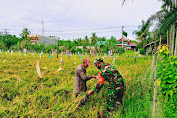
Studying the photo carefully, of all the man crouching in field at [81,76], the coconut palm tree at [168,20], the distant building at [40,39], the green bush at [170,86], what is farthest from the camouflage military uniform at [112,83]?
the distant building at [40,39]

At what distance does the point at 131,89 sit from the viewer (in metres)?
3.24

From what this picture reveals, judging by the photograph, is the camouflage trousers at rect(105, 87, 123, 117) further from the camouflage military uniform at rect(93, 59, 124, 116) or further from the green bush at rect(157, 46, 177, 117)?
the green bush at rect(157, 46, 177, 117)

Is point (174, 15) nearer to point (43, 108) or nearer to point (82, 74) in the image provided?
point (82, 74)

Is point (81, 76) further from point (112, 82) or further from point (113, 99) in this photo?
point (113, 99)

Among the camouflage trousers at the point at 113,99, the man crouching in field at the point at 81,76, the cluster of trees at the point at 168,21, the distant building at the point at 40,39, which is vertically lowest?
the camouflage trousers at the point at 113,99

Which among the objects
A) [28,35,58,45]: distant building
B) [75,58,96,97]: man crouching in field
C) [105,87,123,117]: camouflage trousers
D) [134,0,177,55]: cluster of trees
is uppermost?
[28,35,58,45]: distant building

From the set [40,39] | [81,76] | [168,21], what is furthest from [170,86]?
[40,39]

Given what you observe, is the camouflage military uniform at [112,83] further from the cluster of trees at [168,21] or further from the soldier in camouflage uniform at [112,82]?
the cluster of trees at [168,21]

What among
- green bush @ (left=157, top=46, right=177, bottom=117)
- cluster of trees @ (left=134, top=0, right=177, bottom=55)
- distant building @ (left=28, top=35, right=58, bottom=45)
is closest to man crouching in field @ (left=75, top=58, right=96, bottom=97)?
green bush @ (left=157, top=46, right=177, bottom=117)

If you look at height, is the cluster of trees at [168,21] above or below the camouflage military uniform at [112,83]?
above

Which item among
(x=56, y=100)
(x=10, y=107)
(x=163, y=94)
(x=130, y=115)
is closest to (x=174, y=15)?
(x=163, y=94)

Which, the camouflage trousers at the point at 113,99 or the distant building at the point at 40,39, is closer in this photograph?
the camouflage trousers at the point at 113,99

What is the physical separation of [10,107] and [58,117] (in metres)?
1.12

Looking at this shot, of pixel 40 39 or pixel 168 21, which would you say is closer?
pixel 168 21
